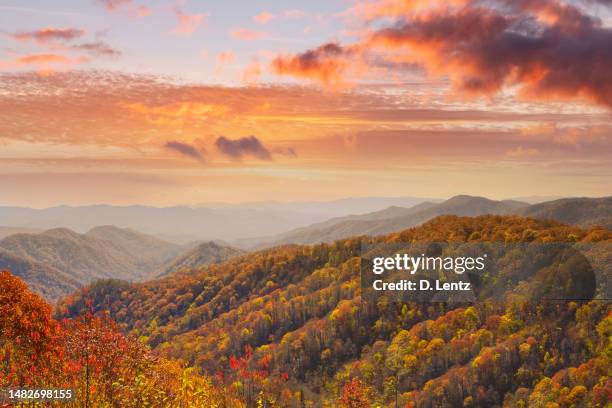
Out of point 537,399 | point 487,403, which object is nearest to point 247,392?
point 487,403

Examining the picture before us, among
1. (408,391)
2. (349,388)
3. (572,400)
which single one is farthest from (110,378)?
(408,391)

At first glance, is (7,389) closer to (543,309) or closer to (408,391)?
(408,391)

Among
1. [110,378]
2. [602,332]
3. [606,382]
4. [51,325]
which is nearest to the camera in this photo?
[110,378]

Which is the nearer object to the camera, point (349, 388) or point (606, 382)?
point (349, 388)

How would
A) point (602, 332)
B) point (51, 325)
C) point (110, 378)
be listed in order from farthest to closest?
point (602, 332)
point (51, 325)
point (110, 378)

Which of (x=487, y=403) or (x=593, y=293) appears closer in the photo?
(x=487, y=403)

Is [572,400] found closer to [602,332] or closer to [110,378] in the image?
[602,332]

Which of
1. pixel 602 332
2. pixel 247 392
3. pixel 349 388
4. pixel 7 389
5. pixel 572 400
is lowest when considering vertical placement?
pixel 247 392

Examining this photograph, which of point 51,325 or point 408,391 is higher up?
point 51,325

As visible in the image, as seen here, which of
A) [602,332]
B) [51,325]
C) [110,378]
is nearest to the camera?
[110,378]
